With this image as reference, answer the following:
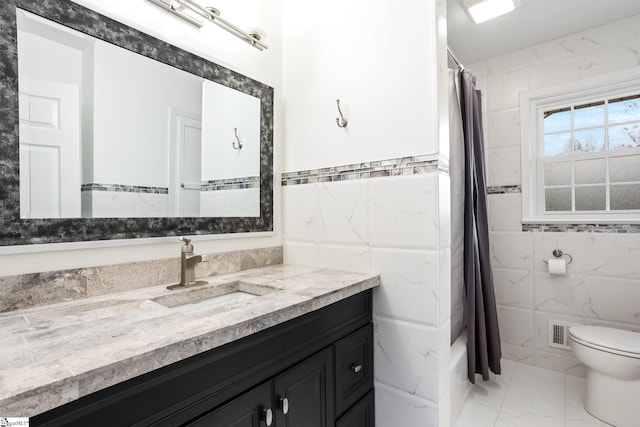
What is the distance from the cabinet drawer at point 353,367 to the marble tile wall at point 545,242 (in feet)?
5.43

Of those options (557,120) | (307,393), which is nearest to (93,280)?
(307,393)

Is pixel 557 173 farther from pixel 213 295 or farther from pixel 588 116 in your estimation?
pixel 213 295

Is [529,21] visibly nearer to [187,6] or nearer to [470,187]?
[470,187]

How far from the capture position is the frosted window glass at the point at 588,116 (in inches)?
90.6

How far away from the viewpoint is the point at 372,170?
4.89 feet

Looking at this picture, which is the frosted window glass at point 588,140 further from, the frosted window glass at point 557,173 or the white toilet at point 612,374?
the white toilet at point 612,374

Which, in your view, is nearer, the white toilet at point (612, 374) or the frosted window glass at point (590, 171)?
the white toilet at point (612, 374)

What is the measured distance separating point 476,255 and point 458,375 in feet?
2.36

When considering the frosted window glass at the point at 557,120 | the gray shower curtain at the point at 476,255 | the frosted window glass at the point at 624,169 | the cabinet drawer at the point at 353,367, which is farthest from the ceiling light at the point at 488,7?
the cabinet drawer at the point at 353,367

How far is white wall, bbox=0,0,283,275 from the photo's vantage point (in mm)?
1028

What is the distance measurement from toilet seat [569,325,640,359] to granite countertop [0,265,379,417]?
155 cm

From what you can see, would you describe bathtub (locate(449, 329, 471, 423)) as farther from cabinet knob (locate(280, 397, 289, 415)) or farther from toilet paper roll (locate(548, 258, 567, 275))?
cabinet knob (locate(280, 397, 289, 415))

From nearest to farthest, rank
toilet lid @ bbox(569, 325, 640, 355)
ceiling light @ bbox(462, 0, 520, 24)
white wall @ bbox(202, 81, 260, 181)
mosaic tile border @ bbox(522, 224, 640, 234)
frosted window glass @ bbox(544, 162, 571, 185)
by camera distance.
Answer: white wall @ bbox(202, 81, 260, 181) < toilet lid @ bbox(569, 325, 640, 355) < ceiling light @ bbox(462, 0, 520, 24) < mosaic tile border @ bbox(522, 224, 640, 234) < frosted window glass @ bbox(544, 162, 571, 185)

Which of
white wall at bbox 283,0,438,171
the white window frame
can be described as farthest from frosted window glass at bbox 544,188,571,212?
white wall at bbox 283,0,438,171
